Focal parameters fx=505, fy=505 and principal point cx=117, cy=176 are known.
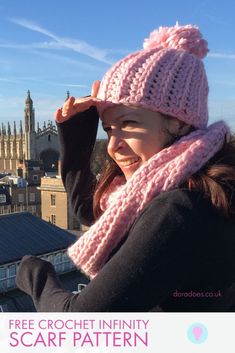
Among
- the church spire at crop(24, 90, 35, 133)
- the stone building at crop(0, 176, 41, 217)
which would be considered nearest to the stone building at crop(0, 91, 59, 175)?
the church spire at crop(24, 90, 35, 133)

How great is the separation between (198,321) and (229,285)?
1.13 feet

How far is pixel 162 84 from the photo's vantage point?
1282 millimetres

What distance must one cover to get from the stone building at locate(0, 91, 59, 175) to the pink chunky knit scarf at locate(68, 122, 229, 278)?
31.9 metres

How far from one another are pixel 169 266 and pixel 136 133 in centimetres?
39

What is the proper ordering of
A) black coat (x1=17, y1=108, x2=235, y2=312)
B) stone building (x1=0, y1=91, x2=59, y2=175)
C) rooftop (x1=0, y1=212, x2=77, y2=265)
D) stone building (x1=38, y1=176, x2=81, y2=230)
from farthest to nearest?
1. stone building (x1=0, y1=91, x2=59, y2=175)
2. stone building (x1=38, y1=176, x2=81, y2=230)
3. rooftop (x1=0, y1=212, x2=77, y2=265)
4. black coat (x1=17, y1=108, x2=235, y2=312)

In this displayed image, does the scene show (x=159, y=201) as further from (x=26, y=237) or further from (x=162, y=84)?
(x=26, y=237)

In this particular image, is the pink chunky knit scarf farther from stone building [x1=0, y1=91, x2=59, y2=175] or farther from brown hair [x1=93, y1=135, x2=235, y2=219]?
stone building [x1=0, y1=91, x2=59, y2=175]

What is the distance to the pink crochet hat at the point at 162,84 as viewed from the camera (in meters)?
1.27

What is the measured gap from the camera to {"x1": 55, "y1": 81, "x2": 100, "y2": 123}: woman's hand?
143 centimetres

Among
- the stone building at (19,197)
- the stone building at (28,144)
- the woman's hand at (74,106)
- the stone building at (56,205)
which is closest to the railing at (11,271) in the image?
the woman's hand at (74,106)

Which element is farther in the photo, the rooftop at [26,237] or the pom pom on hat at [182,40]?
the rooftop at [26,237]

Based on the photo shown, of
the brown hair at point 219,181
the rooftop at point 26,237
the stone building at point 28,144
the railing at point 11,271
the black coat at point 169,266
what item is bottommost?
the railing at point 11,271

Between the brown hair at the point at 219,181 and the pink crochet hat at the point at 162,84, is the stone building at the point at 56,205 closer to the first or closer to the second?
the pink crochet hat at the point at 162,84

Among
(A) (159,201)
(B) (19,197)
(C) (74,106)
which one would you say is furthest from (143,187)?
(B) (19,197)
